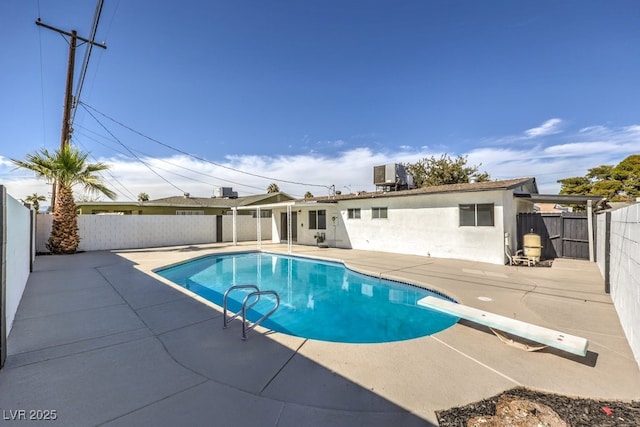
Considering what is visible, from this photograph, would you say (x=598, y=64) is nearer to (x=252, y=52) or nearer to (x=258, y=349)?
(x=252, y=52)

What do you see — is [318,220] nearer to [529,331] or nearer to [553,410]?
[529,331]

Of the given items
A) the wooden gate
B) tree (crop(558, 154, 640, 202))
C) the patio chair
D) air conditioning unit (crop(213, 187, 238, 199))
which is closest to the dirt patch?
the patio chair

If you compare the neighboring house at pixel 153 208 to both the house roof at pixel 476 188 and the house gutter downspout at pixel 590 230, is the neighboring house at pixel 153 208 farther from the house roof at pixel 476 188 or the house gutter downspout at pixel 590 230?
the house gutter downspout at pixel 590 230

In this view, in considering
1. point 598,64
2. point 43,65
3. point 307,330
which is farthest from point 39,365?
point 598,64

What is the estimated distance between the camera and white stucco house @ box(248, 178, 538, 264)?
33.7 feet

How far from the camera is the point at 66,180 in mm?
12047

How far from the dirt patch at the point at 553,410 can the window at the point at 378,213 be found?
1143 centimetres

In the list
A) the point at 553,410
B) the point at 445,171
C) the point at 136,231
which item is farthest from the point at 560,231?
the point at 136,231

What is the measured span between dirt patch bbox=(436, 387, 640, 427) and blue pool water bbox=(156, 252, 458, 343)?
8.24 feet

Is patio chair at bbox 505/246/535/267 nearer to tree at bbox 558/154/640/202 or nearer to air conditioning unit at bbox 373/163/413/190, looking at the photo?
air conditioning unit at bbox 373/163/413/190

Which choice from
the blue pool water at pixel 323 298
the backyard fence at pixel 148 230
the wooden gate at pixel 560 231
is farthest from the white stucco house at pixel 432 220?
the backyard fence at pixel 148 230

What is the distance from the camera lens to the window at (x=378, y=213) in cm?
1379

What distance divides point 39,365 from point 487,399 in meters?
4.61

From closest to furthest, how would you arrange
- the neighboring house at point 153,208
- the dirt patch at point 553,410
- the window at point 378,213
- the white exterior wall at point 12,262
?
the dirt patch at point 553,410 → the white exterior wall at point 12,262 → the window at point 378,213 → the neighboring house at point 153,208
